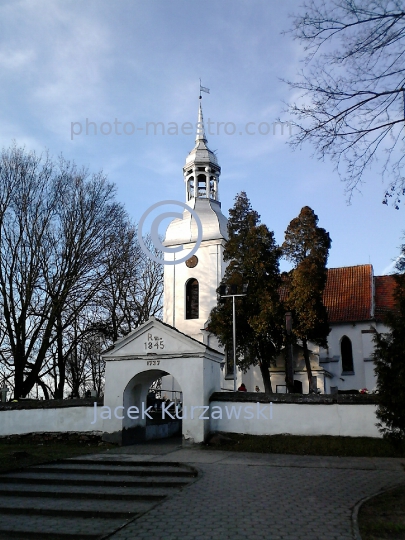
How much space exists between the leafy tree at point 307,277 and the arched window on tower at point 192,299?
24.0 ft

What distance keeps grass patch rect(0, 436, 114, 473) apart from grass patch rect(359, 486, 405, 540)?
25.2ft

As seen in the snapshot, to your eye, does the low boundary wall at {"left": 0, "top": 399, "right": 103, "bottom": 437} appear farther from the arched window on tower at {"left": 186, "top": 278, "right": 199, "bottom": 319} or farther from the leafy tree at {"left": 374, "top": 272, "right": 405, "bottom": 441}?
the arched window on tower at {"left": 186, "top": 278, "right": 199, "bottom": 319}

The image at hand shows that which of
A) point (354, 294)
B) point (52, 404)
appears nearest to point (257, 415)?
point (52, 404)

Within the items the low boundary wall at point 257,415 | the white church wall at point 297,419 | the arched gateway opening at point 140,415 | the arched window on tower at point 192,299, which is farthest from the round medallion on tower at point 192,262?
the white church wall at point 297,419

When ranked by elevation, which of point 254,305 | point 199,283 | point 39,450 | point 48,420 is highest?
point 199,283

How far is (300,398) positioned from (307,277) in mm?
11120

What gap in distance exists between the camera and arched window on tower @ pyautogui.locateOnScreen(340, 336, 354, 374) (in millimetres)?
31406

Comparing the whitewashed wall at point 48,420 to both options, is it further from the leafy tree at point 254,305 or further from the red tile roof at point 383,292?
the red tile roof at point 383,292

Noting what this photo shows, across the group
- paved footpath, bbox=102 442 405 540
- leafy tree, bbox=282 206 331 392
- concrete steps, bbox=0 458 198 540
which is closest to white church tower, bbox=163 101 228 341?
leafy tree, bbox=282 206 331 392

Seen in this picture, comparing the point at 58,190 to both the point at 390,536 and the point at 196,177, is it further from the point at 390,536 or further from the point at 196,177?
the point at 390,536

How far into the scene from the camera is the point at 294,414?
614 inches

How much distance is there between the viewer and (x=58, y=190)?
24484 mm

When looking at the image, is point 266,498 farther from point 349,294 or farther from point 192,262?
point 349,294

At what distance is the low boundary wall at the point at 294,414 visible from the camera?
49.2 feet
